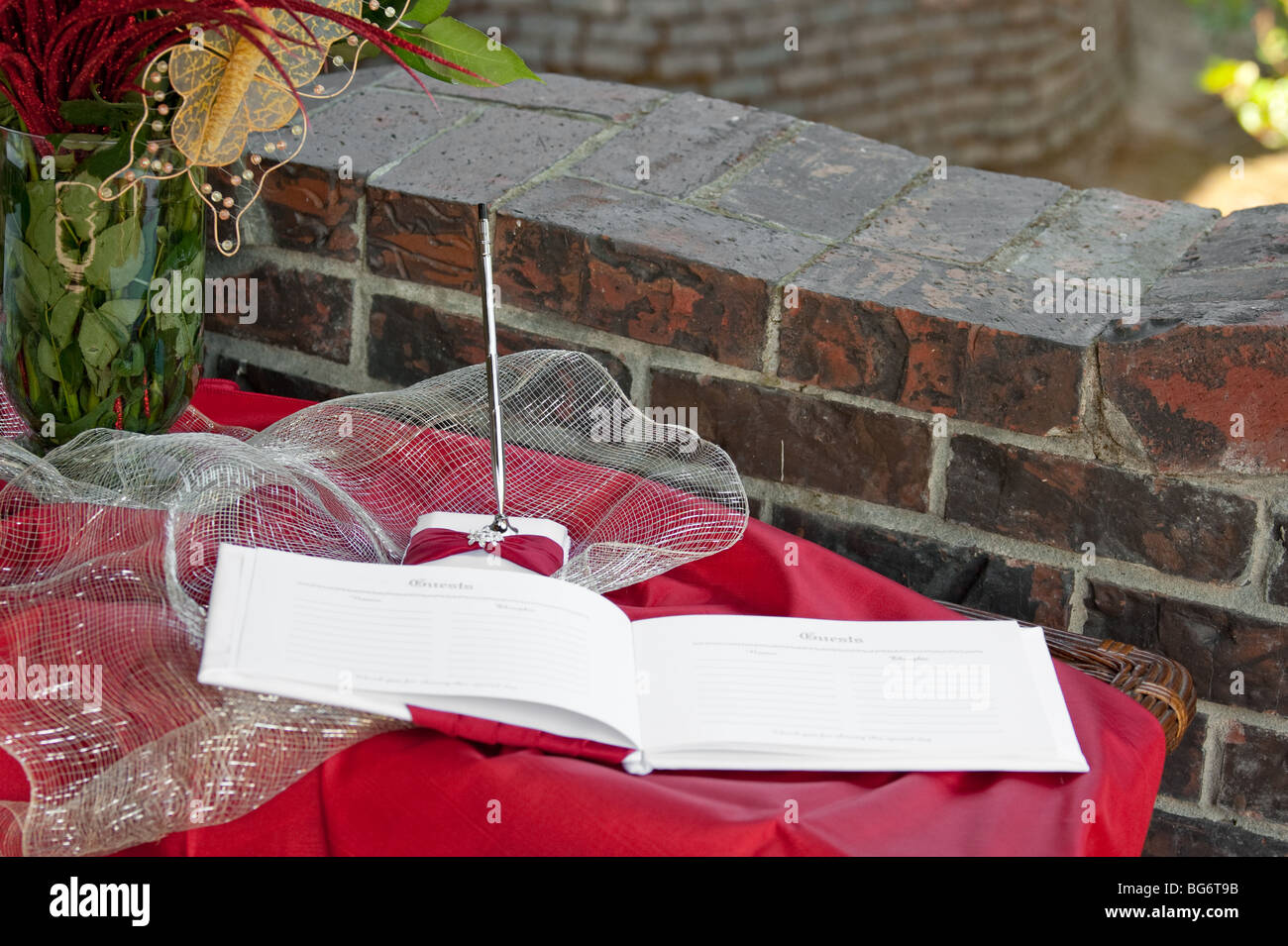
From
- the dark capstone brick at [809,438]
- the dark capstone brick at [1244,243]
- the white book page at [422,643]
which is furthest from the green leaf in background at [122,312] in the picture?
the dark capstone brick at [1244,243]

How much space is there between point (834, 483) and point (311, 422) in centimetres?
42

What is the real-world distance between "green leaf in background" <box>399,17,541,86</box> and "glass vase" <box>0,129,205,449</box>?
7.3 inches

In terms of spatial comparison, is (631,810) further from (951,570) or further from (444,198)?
(444,198)

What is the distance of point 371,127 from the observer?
1.27 meters

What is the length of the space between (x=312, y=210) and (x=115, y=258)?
348 millimetres

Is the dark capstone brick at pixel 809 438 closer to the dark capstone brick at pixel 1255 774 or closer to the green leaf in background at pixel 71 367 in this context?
the dark capstone brick at pixel 1255 774

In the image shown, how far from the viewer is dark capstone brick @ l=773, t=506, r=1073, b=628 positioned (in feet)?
3.55

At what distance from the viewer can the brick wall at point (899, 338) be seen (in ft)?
3.29

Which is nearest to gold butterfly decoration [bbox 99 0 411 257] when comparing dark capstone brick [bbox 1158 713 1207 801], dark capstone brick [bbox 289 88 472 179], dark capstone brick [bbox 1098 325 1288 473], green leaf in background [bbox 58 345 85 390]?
green leaf in background [bbox 58 345 85 390]

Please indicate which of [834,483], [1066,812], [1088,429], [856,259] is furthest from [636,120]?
[1066,812]

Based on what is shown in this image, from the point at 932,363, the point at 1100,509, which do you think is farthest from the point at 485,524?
the point at 1100,509

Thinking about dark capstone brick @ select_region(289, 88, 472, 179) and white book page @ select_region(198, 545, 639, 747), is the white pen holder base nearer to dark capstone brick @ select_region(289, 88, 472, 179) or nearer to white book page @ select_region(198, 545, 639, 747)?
white book page @ select_region(198, 545, 639, 747)
